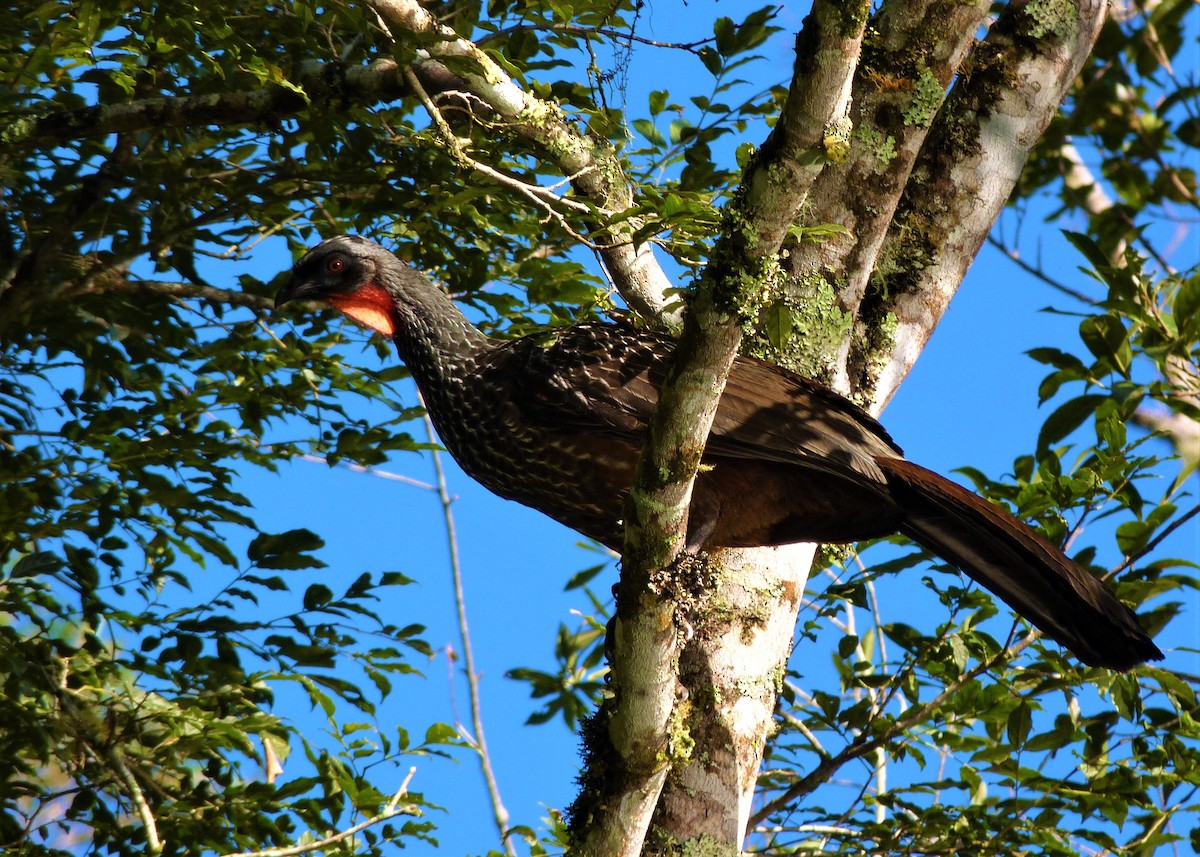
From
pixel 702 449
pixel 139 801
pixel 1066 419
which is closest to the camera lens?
pixel 702 449

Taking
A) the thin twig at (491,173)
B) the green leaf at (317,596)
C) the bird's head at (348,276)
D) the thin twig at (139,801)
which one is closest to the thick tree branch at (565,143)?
the thin twig at (491,173)

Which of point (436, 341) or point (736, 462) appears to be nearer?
point (736, 462)

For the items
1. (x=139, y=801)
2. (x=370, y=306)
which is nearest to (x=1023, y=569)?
(x=370, y=306)

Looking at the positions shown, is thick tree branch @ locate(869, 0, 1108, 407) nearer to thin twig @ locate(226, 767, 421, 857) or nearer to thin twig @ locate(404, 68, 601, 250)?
thin twig @ locate(404, 68, 601, 250)

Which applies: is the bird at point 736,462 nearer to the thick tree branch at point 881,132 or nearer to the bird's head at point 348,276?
the bird's head at point 348,276

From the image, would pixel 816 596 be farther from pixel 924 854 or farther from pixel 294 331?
pixel 294 331

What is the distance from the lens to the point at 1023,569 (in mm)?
2998

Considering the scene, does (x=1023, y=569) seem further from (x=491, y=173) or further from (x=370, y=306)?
(x=370, y=306)

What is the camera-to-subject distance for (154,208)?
11.8 feet

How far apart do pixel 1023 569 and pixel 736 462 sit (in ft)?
2.45

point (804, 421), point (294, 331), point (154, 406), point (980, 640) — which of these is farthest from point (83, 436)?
point (980, 640)

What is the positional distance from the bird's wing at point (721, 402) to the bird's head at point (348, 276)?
0.52 meters

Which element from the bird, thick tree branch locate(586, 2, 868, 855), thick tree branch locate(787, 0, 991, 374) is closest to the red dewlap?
the bird

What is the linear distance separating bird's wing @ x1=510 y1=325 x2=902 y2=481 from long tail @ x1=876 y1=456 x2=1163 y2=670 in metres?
0.14
